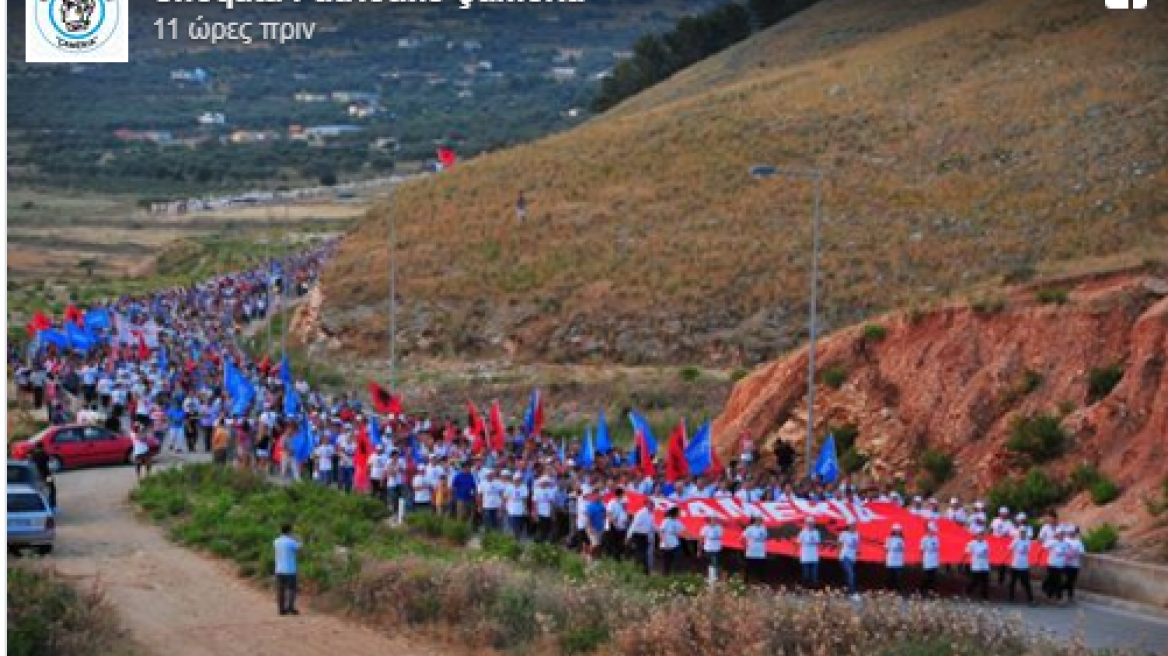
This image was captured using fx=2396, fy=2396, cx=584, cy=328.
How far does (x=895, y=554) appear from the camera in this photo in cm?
2908

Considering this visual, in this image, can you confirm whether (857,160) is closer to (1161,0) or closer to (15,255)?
(1161,0)

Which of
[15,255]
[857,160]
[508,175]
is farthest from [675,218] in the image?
[15,255]

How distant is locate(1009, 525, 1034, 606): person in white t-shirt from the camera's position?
96.8 ft

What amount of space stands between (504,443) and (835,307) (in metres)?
22.2

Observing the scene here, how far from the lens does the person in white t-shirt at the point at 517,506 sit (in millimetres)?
32125

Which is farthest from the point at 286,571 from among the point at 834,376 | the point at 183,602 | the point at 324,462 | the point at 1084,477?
the point at 834,376

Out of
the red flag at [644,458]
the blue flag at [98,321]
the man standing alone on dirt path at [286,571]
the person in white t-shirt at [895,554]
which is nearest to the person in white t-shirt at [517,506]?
the red flag at [644,458]

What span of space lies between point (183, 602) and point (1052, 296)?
58.5 feet

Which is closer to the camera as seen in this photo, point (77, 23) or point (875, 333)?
point (77, 23)

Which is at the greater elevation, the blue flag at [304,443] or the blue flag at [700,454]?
the blue flag at [700,454]

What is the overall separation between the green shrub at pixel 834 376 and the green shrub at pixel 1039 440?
512cm

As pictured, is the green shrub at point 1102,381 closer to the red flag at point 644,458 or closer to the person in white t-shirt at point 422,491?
the red flag at point 644,458

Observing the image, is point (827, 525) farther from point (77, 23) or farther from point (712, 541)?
point (77, 23)

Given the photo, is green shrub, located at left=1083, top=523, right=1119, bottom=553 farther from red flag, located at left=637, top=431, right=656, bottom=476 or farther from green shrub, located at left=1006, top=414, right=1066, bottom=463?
red flag, located at left=637, top=431, right=656, bottom=476
